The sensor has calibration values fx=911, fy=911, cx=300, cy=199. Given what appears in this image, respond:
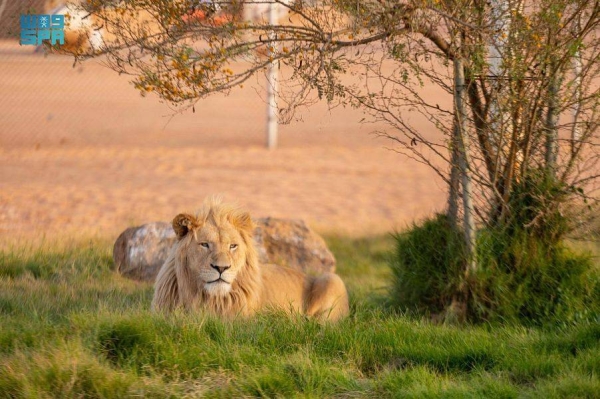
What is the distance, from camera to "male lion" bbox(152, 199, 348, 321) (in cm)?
611

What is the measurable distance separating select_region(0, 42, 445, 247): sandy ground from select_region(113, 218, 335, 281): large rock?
1.29 m

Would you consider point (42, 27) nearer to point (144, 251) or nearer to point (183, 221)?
point (144, 251)

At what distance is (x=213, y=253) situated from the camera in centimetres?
609

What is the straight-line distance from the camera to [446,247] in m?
7.05

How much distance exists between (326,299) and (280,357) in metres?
1.51

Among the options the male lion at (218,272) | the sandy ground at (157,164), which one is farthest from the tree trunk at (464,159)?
the sandy ground at (157,164)

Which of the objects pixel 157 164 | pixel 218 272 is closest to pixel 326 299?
pixel 218 272

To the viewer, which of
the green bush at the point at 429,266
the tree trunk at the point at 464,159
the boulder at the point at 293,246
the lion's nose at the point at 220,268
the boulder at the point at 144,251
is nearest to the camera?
the lion's nose at the point at 220,268

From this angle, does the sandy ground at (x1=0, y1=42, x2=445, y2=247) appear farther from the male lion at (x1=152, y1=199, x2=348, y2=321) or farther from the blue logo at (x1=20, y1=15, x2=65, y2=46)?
the male lion at (x1=152, y1=199, x2=348, y2=321)

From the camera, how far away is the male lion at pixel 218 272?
6.11m

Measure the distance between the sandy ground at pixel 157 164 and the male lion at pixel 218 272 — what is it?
8.50ft

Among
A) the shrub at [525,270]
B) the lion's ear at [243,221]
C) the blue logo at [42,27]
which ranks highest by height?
the blue logo at [42,27]

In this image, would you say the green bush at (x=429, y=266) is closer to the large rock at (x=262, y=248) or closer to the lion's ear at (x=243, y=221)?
the lion's ear at (x=243, y=221)

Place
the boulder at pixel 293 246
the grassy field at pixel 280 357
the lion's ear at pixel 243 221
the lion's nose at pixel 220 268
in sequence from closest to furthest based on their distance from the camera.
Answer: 1. the grassy field at pixel 280 357
2. the lion's nose at pixel 220 268
3. the lion's ear at pixel 243 221
4. the boulder at pixel 293 246
